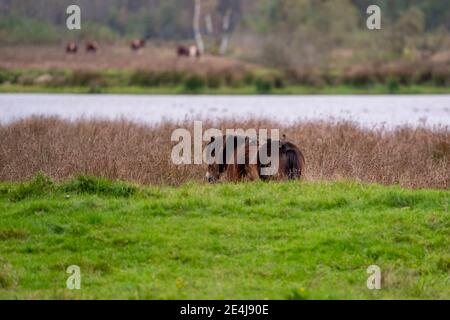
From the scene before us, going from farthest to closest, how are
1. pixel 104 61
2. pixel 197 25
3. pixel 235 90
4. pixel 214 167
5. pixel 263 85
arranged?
pixel 197 25 → pixel 104 61 → pixel 263 85 → pixel 235 90 → pixel 214 167

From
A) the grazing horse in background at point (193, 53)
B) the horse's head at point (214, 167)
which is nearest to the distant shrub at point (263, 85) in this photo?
the grazing horse in background at point (193, 53)

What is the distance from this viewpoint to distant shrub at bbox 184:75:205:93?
4066 centimetres

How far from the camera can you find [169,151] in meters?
15.5

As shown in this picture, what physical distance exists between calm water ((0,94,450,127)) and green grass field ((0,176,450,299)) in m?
13.6

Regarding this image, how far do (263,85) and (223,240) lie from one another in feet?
103

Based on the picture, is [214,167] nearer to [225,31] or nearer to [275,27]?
[275,27]

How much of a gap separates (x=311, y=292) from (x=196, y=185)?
14.8 feet

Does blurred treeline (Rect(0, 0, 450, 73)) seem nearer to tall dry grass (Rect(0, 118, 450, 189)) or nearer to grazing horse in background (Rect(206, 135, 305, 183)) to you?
tall dry grass (Rect(0, 118, 450, 189))

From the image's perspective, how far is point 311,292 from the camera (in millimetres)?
8055

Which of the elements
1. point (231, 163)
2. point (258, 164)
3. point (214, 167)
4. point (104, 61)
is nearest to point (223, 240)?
point (258, 164)

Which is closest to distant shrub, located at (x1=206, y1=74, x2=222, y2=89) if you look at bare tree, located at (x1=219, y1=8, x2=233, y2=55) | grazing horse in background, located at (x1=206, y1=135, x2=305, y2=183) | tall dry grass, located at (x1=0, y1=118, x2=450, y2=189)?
bare tree, located at (x1=219, y1=8, x2=233, y2=55)

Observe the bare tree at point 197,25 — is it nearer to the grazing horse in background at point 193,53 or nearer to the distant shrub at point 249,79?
the grazing horse in background at point 193,53
